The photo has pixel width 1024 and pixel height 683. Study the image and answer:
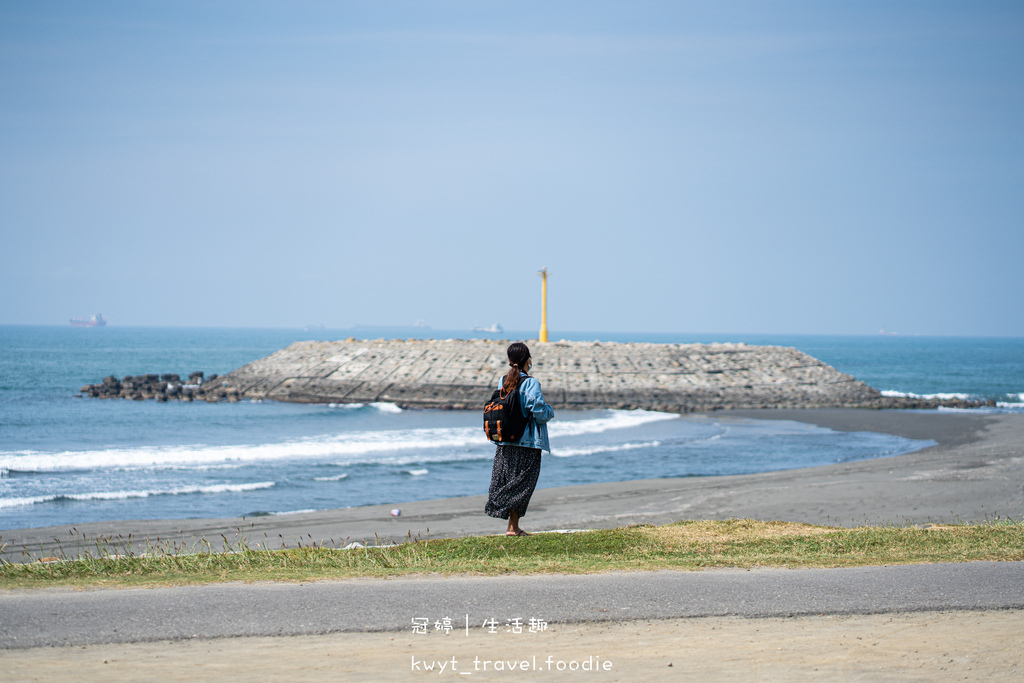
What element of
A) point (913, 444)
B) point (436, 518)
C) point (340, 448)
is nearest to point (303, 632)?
point (436, 518)

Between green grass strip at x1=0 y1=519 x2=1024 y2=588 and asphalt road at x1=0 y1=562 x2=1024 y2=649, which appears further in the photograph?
green grass strip at x1=0 y1=519 x2=1024 y2=588

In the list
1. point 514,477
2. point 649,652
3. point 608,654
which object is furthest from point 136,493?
point 649,652

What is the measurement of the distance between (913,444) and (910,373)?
60638mm

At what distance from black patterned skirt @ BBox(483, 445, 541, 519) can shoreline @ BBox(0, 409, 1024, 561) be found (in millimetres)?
3693

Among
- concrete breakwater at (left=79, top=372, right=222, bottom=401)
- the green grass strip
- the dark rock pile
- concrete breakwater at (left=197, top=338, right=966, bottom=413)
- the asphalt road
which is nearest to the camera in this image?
the asphalt road

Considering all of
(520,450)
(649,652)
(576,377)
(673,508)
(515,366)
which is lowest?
(673,508)

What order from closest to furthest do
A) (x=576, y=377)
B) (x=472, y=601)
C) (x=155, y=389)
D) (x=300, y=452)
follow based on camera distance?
(x=472, y=601) → (x=300, y=452) → (x=576, y=377) → (x=155, y=389)

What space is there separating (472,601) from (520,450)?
2.03 meters

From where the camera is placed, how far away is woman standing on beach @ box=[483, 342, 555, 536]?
7441mm

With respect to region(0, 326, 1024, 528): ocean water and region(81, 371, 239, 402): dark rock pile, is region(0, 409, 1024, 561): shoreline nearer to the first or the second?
region(0, 326, 1024, 528): ocean water

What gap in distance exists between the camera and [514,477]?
7.70 meters

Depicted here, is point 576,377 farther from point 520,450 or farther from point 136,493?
point 520,450

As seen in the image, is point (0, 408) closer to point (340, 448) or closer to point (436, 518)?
point (340, 448)

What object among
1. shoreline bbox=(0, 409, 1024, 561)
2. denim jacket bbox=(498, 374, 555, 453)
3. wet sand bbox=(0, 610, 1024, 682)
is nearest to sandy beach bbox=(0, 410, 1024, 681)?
wet sand bbox=(0, 610, 1024, 682)
